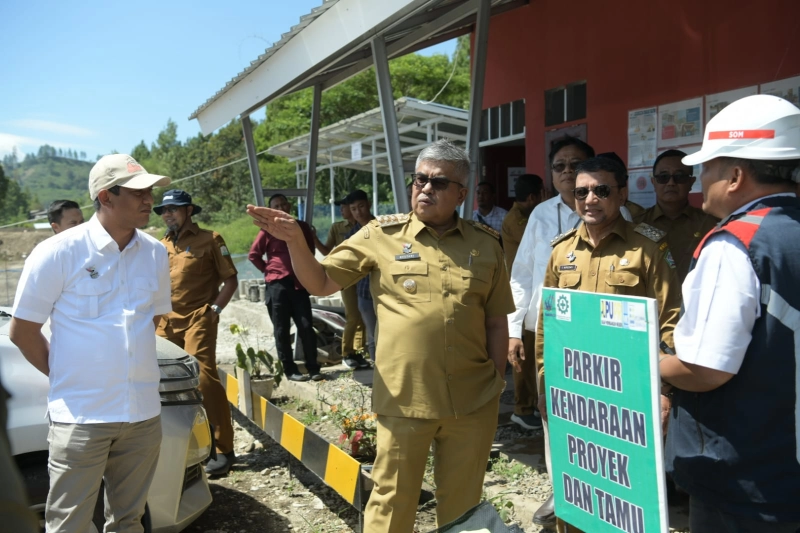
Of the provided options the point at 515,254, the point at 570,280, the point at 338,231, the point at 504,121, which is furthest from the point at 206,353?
the point at 504,121

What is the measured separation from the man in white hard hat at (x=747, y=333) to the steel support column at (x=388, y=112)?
324 centimetres

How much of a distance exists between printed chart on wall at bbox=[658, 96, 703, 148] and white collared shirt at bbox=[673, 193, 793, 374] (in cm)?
402

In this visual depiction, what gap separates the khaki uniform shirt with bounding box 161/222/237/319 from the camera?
552cm

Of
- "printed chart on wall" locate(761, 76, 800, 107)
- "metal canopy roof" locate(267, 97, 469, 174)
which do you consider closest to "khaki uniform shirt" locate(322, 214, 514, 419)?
"printed chart on wall" locate(761, 76, 800, 107)

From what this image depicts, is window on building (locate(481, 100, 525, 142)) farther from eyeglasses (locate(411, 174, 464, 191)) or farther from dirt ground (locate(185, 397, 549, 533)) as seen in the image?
eyeglasses (locate(411, 174, 464, 191))

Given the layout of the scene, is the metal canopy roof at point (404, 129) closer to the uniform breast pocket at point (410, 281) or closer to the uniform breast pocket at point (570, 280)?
the uniform breast pocket at point (570, 280)

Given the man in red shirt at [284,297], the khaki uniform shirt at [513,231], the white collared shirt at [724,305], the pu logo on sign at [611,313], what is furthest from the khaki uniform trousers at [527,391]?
the white collared shirt at [724,305]

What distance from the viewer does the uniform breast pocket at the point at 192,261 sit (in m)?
5.52

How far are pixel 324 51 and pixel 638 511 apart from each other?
3960mm

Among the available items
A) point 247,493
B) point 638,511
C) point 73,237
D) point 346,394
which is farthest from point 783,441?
point 346,394

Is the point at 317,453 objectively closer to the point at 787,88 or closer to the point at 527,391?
the point at 527,391

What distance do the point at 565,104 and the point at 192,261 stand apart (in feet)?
14.2

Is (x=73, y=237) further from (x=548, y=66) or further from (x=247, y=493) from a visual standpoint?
(x=548, y=66)

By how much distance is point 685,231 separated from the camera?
14.8 ft
